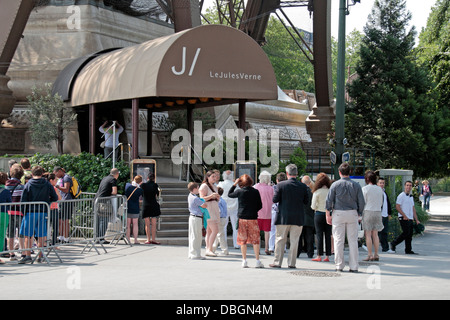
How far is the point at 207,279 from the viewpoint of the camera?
1096 centimetres

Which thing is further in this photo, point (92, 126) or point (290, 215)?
point (92, 126)

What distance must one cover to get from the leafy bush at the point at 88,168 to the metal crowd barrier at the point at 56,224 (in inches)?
31.1

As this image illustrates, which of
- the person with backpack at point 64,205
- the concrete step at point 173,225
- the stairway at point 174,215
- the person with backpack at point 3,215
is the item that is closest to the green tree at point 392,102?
the stairway at point 174,215

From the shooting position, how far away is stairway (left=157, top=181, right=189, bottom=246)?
17375 mm

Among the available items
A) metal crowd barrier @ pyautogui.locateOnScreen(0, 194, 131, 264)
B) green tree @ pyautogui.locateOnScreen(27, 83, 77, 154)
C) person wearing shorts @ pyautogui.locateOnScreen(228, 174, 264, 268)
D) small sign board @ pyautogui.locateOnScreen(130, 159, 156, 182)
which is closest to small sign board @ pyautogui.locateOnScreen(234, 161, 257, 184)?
small sign board @ pyautogui.locateOnScreen(130, 159, 156, 182)

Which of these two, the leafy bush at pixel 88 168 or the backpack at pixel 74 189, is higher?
the leafy bush at pixel 88 168

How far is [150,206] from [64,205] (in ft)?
7.43

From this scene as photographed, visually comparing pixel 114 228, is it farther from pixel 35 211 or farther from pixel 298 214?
pixel 298 214

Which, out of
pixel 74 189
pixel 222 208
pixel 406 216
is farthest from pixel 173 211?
pixel 406 216

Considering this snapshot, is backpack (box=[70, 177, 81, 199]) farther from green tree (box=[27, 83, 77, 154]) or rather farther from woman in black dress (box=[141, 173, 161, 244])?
green tree (box=[27, 83, 77, 154])

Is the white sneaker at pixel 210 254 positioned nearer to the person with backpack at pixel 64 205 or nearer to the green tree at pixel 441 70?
the person with backpack at pixel 64 205

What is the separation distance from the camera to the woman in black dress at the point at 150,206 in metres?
16.5
